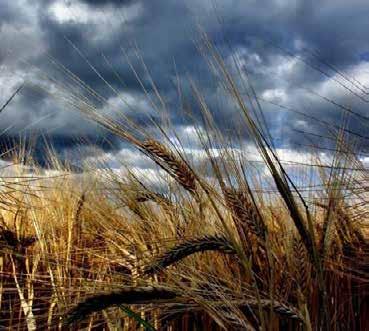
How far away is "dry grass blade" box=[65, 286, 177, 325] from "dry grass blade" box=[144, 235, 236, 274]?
159 mm

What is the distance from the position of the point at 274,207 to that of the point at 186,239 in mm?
746

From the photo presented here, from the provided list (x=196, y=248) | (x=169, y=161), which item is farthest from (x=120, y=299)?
(x=169, y=161)

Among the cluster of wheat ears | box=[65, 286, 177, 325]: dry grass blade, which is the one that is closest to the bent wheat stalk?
the cluster of wheat ears

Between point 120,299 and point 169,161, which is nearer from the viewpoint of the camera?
point 120,299

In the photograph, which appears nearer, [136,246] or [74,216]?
[136,246]

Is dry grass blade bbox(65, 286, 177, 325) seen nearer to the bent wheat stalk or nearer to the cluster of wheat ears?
the cluster of wheat ears

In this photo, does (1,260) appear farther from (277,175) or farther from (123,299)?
(277,175)

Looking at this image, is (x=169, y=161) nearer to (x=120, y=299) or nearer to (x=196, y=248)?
(x=196, y=248)

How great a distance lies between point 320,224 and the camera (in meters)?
2.23

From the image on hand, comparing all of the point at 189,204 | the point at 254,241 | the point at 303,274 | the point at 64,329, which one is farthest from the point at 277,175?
the point at 64,329

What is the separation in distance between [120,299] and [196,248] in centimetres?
28

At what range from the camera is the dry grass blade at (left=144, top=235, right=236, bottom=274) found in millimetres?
1544

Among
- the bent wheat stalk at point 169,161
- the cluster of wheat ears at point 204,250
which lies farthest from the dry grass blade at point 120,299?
the bent wheat stalk at point 169,161

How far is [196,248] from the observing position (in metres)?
1.56
